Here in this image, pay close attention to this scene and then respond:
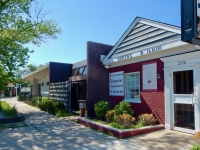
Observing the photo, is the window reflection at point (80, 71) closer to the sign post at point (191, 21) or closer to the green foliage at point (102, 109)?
the green foliage at point (102, 109)

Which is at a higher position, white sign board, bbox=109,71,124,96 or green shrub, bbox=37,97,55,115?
white sign board, bbox=109,71,124,96

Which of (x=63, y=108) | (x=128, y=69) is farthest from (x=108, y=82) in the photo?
(x=63, y=108)

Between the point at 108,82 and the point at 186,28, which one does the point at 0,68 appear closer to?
the point at 108,82

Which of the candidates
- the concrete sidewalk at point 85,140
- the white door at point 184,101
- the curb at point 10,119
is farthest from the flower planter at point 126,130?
the curb at point 10,119

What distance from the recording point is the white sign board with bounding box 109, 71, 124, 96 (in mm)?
10182

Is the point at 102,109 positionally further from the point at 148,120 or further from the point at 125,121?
the point at 148,120

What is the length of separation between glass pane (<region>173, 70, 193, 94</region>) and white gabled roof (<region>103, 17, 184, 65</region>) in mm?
1169

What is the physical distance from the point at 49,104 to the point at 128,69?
7.00 metres

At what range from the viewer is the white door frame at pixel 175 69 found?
251 inches

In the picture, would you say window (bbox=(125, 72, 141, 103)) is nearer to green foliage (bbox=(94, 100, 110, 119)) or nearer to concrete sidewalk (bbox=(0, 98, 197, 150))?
green foliage (bbox=(94, 100, 110, 119))

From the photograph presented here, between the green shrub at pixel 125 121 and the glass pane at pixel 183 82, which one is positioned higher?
the glass pane at pixel 183 82

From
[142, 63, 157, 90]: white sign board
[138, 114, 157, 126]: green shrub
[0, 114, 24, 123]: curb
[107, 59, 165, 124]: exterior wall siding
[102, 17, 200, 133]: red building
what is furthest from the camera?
[0, 114, 24, 123]: curb

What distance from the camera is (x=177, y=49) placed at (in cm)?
723

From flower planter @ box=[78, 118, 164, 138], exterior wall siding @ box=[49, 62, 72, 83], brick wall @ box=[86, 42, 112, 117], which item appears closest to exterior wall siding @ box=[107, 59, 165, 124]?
flower planter @ box=[78, 118, 164, 138]
